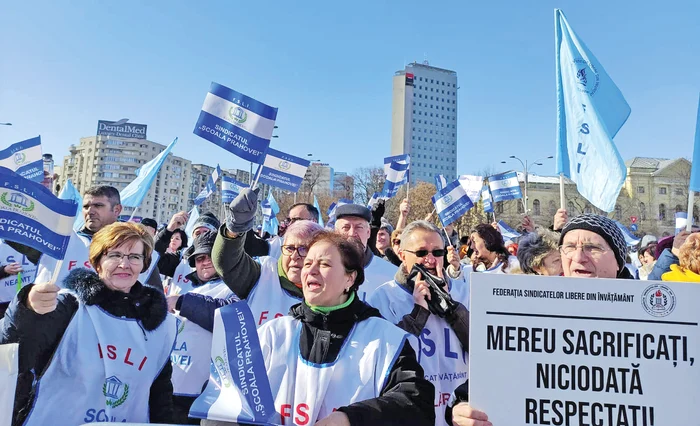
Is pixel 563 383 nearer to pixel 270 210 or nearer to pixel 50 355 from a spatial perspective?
pixel 50 355

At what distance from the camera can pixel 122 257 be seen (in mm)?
2762

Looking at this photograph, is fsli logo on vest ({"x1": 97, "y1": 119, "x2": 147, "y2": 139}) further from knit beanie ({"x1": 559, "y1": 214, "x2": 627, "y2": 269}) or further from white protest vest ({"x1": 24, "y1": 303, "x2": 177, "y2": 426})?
knit beanie ({"x1": 559, "y1": 214, "x2": 627, "y2": 269})

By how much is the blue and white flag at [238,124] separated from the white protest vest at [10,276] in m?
2.11

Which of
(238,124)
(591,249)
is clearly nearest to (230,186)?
(238,124)

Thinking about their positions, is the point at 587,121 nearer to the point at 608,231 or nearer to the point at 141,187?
the point at 608,231

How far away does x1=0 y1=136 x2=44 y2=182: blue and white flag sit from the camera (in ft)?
25.6

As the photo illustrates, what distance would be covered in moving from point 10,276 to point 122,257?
9.34 ft

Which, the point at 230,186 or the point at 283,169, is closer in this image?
the point at 283,169

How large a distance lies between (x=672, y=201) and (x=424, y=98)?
74.6 meters

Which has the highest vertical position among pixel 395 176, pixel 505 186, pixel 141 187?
pixel 395 176

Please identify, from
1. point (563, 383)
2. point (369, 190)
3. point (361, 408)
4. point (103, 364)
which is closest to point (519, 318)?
point (563, 383)

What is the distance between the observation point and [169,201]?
126 meters

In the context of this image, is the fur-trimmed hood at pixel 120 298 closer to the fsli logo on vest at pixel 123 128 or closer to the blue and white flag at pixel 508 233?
the blue and white flag at pixel 508 233

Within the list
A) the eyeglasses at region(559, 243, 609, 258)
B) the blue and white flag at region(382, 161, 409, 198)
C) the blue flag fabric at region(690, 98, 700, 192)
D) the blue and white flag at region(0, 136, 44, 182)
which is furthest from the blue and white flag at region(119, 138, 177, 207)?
the blue flag fabric at region(690, 98, 700, 192)
